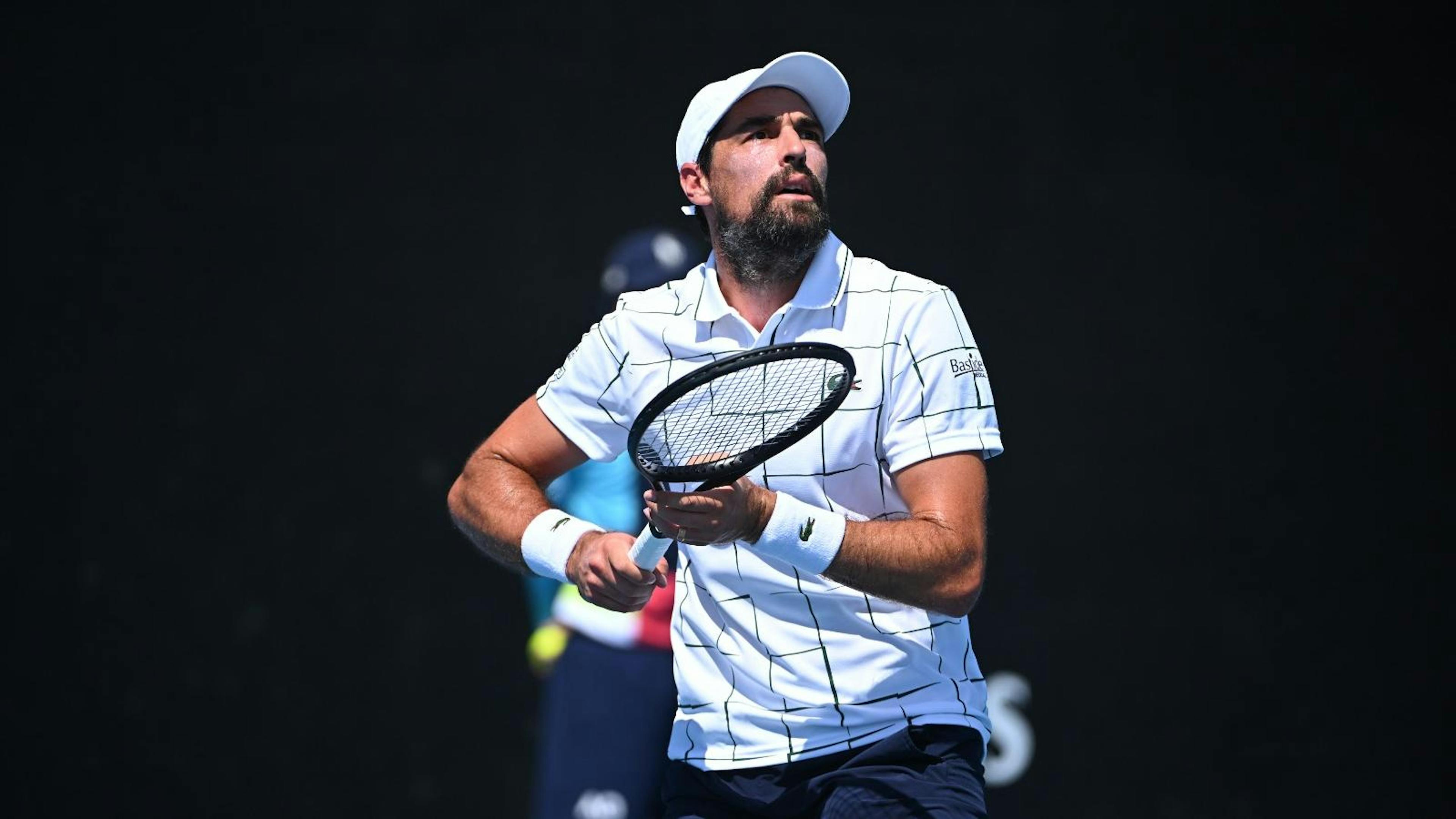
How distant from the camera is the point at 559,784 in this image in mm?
2969

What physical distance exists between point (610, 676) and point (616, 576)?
1049 mm

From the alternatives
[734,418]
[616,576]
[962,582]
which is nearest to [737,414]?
[734,418]

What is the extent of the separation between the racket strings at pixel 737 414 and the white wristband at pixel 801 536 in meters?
0.09

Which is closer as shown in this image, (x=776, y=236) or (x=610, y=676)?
(x=776, y=236)

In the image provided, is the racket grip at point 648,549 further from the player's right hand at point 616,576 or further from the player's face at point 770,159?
the player's face at point 770,159

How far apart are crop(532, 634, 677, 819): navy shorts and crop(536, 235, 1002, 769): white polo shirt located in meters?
0.48

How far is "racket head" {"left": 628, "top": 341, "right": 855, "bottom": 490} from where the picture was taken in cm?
187

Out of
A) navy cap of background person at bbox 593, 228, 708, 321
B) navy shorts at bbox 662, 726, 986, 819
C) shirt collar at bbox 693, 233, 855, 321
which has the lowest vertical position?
navy shorts at bbox 662, 726, 986, 819

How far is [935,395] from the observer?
2.13 m

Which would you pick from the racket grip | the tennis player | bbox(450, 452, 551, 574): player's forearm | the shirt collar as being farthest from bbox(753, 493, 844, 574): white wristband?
bbox(450, 452, 551, 574): player's forearm

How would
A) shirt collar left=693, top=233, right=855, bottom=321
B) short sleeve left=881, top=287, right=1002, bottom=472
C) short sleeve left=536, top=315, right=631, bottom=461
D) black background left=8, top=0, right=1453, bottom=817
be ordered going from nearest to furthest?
short sleeve left=881, top=287, right=1002, bottom=472 < shirt collar left=693, top=233, right=855, bottom=321 < short sleeve left=536, top=315, right=631, bottom=461 < black background left=8, top=0, right=1453, bottom=817

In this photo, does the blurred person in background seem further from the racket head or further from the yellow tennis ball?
the racket head

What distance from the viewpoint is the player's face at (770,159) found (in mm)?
2338

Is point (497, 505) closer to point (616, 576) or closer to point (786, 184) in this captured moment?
point (616, 576)
